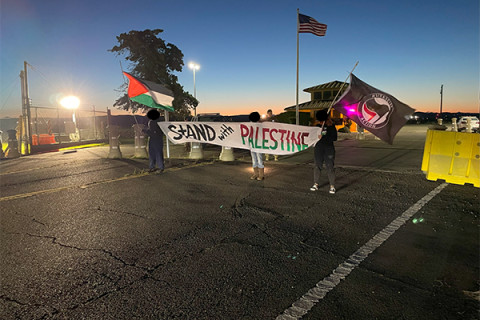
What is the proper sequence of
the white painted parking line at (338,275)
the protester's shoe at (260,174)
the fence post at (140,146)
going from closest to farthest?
the white painted parking line at (338,275) < the protester's shoe at (260,174) < the fence post at (140,146)

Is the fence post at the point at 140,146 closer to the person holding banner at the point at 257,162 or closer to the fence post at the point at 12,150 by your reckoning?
the person holding banner at the point at 257,162

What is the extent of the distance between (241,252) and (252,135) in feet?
14.1

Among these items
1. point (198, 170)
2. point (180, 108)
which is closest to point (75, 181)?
point (198, 170)

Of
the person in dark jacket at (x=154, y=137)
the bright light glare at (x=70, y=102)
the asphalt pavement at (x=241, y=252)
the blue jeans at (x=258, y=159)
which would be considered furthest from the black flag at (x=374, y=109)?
the bright light glare at (x=70, y=102)

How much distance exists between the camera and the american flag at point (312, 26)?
16.8m

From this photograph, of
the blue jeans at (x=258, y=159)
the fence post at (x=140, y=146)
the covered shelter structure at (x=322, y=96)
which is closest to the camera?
the blue jeans at (x=258, y=159)

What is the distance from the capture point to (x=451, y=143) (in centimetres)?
692

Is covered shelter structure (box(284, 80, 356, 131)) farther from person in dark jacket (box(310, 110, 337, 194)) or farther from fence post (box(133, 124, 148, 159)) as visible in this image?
person in dark jacket (box(310, 110, 337, 194))

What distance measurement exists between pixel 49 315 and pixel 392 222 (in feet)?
15.6

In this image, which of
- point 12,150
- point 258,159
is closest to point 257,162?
point 258,159

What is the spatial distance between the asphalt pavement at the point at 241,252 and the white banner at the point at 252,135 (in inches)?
41.3

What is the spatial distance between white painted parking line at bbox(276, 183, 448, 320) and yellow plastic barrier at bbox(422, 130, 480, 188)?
8.81 feet

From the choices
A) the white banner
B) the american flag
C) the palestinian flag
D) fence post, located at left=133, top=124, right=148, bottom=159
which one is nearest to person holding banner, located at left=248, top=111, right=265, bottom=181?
the white banner

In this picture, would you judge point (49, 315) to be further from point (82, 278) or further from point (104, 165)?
point (104, 165)
